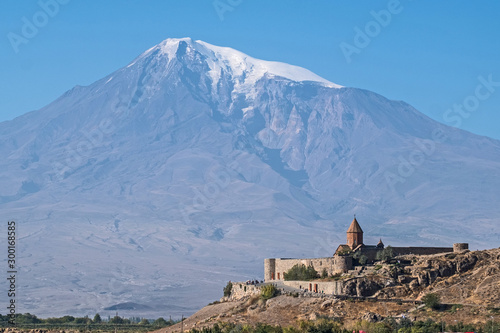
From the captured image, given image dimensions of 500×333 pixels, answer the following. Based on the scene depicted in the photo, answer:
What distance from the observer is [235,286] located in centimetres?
8081

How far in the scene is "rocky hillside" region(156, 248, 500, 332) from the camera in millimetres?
63125

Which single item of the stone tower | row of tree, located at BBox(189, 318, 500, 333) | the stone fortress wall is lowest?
row of tree, located at BBox(189, 318, 500, 333)

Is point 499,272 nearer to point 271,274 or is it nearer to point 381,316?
point 381,316

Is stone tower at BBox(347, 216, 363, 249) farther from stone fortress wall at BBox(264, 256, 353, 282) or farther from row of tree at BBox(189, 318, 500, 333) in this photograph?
row of tree at BBox(189, 318, 500, 333)

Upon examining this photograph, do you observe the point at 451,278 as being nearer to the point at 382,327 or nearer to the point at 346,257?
the point at 346,257

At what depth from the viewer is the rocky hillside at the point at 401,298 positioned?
63.1 meters

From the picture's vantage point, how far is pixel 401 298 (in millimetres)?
67688

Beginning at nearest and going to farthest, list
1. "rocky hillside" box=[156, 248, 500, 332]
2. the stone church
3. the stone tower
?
"rocky hillside" box=[156, 248, 500, 332]
the stone church
the stone tower

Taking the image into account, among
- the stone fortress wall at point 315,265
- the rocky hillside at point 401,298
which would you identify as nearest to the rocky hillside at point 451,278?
the rocky hillside at point 401,298

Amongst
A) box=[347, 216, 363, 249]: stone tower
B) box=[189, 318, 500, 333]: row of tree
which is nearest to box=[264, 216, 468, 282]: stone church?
box=[347, 216, 363, 249]: stone tower

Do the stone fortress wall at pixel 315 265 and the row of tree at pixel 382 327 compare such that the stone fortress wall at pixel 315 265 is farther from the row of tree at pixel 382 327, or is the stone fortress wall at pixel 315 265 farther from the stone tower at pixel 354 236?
the row of tree at pixel 382 327

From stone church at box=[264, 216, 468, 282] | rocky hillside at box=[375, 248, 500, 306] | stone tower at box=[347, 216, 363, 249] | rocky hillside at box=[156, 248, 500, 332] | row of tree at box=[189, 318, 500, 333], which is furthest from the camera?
stone tower at box=[347, 216, 363, 249]

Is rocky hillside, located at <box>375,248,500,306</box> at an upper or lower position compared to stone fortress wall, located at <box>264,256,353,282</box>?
lower

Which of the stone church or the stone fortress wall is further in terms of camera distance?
the stone church
